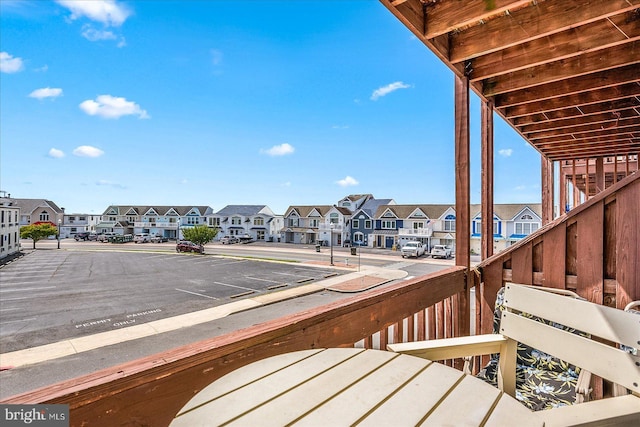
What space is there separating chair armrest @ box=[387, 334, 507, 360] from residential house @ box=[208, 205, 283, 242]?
3506cm

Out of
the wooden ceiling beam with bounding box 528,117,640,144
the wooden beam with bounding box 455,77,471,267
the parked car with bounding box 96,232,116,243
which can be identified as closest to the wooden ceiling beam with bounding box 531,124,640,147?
the wooden ceiling beam with bounding box 528,117,640,144

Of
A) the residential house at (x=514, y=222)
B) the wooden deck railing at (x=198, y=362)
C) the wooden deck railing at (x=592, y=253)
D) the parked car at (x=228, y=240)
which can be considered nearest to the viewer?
the wooden deck railing at (x=198, y=362)

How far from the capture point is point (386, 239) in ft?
91.5

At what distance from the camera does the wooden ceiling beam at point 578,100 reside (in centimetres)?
274

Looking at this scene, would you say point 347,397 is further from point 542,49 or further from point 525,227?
point 525,227

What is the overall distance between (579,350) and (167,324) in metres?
9.61

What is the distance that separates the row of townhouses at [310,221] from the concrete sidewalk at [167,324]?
7235mm

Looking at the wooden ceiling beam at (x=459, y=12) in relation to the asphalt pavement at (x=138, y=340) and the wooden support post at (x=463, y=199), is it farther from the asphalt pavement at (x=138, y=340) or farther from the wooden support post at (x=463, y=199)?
the asphalt pavement at (x=138, y=340)

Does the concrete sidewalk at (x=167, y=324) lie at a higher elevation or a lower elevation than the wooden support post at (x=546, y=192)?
lower

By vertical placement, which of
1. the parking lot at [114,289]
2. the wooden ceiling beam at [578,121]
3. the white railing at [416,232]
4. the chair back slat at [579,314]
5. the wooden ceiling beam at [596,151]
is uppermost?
the wooden ceiling beam at [578,121]

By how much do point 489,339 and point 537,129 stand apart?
3488 millimetres

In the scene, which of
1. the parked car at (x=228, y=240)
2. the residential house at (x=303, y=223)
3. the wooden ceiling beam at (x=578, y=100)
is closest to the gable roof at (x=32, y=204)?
the parked car at (x=228, y=240)

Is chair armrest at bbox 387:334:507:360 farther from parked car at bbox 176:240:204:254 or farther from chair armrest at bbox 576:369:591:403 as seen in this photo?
parked car at bbox 176:240:204:254

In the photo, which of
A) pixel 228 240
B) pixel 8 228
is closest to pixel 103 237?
pixel 8 228
